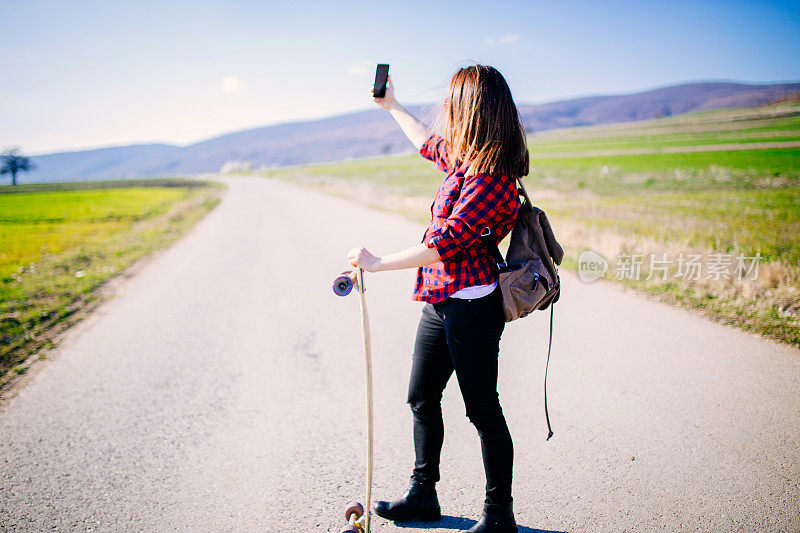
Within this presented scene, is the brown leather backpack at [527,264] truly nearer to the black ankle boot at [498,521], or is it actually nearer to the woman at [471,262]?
the woman at [471,262]

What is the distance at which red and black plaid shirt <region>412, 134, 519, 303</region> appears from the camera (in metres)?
1.54

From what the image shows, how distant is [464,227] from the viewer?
153 cm

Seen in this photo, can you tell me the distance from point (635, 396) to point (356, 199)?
1794cm

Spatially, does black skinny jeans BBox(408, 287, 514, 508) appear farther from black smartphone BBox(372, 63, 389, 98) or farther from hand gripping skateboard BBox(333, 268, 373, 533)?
black smartphone BBox(372, 63, 389, 98)

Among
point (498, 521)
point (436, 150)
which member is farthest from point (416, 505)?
point (436, 150)

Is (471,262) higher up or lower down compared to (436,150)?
lower down

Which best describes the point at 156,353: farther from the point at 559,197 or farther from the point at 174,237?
the point at 559,197

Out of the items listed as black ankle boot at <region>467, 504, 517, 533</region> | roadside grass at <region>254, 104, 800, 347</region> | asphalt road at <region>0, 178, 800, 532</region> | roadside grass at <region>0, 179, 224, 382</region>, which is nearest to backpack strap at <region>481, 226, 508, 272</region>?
black ankle boot at <region>467, 504, 517, 533</region>

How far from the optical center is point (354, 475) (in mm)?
2408

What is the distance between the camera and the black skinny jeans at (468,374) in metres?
1.68

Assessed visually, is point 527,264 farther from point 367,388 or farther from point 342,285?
point 367,388

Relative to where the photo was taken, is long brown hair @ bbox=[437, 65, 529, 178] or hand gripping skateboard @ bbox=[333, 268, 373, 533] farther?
hand gripping skateboard @ bbox=[333, 268, 373, 533]

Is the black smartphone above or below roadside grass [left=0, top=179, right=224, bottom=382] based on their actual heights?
above

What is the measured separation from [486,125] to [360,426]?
222 cm
